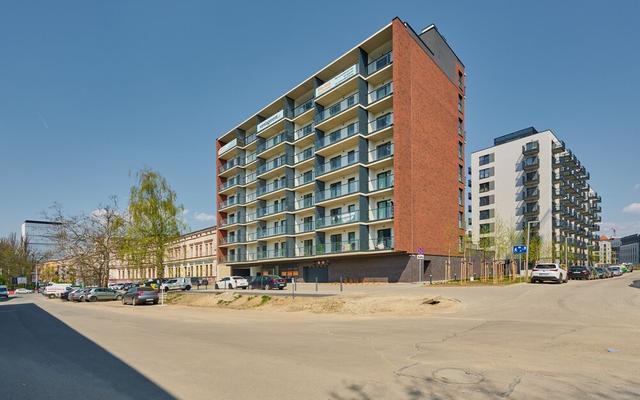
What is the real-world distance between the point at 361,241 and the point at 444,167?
1301cm

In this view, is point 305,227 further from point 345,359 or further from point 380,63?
point 345,359

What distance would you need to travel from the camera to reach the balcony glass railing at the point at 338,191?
138 ft

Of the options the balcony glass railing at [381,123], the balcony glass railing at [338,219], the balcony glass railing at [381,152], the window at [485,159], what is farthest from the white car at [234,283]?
the window at [485,159]

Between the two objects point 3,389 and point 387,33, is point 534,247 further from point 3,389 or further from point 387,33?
point 3,389

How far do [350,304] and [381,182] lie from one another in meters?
20.8

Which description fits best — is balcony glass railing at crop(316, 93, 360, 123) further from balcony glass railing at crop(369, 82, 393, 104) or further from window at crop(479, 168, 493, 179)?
window at crop(479, 168, 493, 179)

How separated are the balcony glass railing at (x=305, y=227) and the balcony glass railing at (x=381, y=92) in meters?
15.3

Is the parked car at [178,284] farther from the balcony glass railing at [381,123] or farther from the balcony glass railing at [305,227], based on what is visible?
the balcony glass railing at [381,123]

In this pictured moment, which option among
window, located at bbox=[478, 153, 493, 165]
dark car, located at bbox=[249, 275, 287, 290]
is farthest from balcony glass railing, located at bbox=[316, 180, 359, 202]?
window, located at bbox=[478, 153, 493, 165]

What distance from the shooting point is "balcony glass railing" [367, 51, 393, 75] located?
40.5m

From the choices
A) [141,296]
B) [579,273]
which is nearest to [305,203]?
[141,296]

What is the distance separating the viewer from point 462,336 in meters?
11.8

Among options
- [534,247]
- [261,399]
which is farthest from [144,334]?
[534,247]

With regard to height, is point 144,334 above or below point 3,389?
below
